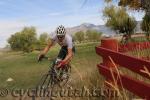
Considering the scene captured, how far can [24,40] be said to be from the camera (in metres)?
170

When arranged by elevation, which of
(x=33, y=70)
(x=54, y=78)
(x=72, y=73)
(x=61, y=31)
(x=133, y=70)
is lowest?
(x=33, y=70)

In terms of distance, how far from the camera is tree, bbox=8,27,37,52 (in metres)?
162

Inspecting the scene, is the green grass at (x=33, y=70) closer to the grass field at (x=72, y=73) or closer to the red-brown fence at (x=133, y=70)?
the grass field at (x=72, y=73)

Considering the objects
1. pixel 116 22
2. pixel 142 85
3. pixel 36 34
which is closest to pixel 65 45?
pixel 142 85

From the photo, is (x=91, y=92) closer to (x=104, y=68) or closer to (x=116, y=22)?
(x=104, y=68)

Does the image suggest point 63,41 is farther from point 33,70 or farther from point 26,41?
point 26,41

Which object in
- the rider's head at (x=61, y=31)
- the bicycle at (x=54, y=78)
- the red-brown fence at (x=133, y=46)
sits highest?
the rider's head at (x=61, y=31)

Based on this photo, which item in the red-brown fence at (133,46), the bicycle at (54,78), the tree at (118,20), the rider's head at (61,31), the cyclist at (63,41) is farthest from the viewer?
the tree at (118,20)

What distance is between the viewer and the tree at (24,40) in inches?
6362

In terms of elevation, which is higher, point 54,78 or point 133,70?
point 133,70

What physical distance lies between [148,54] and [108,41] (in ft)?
6.29

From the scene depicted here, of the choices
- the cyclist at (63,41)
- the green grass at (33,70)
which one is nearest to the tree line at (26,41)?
the green grass at (33,70)

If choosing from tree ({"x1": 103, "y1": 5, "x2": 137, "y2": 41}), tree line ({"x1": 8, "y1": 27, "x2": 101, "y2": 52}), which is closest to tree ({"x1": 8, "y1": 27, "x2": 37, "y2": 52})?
tree line ({"x1": 8, "y1": 27, "x2": 101, "y2": 52})

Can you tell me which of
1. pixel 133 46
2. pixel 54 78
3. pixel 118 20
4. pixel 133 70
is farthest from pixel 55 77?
pixel 118 20
